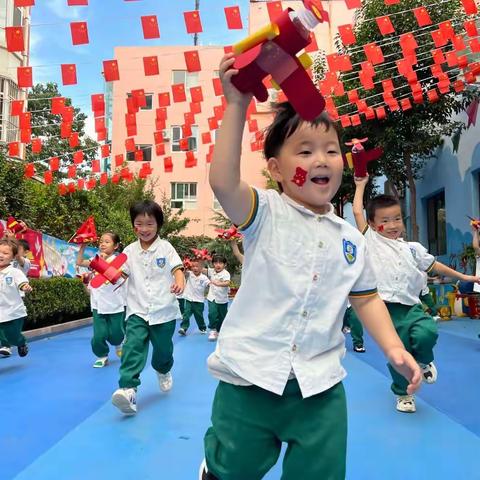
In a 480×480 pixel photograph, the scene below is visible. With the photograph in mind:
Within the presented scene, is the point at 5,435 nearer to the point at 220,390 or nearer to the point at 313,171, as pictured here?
the point at 220,390

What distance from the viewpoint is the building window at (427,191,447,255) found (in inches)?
553

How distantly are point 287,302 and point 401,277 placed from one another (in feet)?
7.97

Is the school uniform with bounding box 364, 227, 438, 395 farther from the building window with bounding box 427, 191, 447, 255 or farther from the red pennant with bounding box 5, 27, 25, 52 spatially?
the building window with bounding box 427, 191, 447, 255

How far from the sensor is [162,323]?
13.9ft

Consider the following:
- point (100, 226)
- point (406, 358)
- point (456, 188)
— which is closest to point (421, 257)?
point (406, 358)

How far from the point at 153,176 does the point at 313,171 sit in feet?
78.7

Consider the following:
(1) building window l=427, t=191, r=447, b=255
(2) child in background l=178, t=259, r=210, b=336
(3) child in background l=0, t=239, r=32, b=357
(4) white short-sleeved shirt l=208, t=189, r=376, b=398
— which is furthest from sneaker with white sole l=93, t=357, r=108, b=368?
(1) building window l=427, t=191, r=447, b=255

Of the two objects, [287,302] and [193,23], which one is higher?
[193,23]

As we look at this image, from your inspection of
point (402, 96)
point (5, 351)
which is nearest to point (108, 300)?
point (5, 351)

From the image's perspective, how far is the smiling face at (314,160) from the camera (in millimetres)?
1743

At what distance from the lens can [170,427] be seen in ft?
11.6

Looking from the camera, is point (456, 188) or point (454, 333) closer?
point (454, 333)

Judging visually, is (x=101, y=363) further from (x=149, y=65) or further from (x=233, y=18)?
(x=233, y=18)

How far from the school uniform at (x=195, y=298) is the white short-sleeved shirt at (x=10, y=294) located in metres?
4.63
